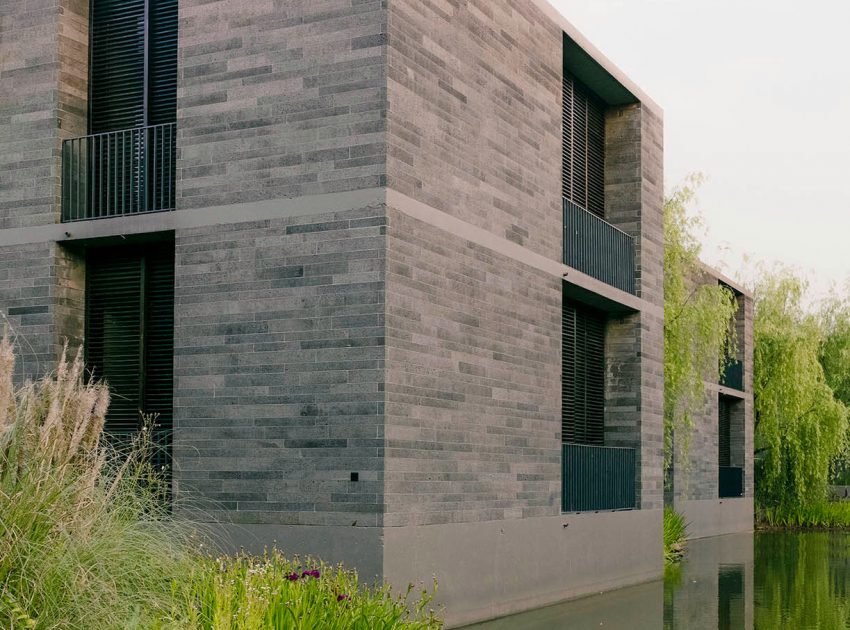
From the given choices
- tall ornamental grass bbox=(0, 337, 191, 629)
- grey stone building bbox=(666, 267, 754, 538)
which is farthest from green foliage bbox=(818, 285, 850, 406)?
tall ornamental grass bbox=(0, 337, 191, 629)

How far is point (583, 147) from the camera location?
18.9 meters

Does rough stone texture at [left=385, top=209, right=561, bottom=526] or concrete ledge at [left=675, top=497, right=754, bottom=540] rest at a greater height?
rough stone texture at [left=385, top=209, right=561, bottom=526]

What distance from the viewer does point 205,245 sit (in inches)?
499

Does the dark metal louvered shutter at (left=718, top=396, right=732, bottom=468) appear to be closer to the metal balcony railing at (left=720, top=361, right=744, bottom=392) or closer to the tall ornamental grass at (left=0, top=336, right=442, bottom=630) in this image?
the metal balcony railing at (left=720, top=361, right=744, bottom=392)

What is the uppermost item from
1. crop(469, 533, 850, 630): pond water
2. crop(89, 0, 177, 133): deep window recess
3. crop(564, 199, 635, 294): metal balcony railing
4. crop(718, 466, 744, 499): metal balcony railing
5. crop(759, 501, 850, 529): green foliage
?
crop(89, 0, 177, 133): deep window recess

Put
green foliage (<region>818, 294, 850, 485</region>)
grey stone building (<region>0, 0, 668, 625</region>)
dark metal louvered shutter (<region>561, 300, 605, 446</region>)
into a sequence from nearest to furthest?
grey stone building (<region>0, 0, 668, 625</region>)
dark metal louvered shutter (<region>561, 300, 605, 446</region>)
green foliage (<region>818, 294, 850, 485</region>)

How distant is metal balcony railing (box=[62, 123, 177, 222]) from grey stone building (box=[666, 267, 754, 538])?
621 inches

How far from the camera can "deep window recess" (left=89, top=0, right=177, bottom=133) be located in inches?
548

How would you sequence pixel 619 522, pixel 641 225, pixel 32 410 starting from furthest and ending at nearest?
pixel 641 225, pixel 619 522, pixel 32 410

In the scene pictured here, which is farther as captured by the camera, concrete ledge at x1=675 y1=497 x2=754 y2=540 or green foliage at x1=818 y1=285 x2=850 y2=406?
green foliage at x1=818 y1=285 x2=850 y2=406

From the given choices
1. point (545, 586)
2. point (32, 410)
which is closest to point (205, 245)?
point (32, 410)

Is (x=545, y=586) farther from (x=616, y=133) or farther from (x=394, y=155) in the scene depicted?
(x=616, y=133)

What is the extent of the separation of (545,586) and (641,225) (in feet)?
22.1

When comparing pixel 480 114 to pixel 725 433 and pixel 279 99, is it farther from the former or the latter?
pixel 725 433
